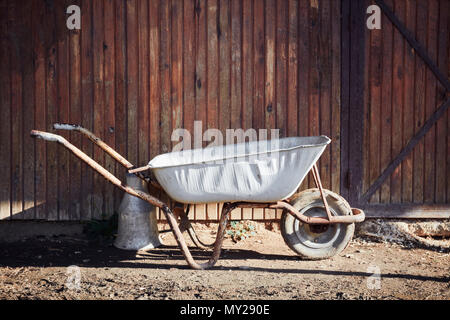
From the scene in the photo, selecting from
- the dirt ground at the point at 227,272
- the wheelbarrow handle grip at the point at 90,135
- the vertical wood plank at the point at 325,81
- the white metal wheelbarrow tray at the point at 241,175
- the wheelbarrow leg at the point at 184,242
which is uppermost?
the vertical wood plank at the point at 325,81

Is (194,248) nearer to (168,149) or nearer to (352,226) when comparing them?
(168,149)

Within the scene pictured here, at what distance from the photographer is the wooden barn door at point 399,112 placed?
476 centimetres

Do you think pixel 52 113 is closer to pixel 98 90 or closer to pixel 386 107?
pixel 98 90

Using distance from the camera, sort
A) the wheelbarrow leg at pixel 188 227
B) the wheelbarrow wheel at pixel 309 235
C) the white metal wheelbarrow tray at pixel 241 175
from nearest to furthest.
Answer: the white metal wheelbarrow tray at pixel 241 175
the wheelbarrow wheel at pixel 309 235
the wheelbarrow leg at pixel 188 227

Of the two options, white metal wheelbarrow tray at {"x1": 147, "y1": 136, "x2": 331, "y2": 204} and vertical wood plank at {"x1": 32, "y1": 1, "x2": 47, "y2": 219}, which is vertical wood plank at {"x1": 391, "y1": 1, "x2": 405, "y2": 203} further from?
vertical wood plank at {"x1": 32, "y1": 1, "x2": 47, "y2": 219}

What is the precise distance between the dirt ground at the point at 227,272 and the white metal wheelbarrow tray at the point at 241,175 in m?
0.65

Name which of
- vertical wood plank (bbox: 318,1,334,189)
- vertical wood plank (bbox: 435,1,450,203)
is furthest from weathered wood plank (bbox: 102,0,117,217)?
vertical wood plank (bbox: 435,1,450,203)

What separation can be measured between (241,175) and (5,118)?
2731 mm

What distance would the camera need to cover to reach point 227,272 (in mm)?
3793

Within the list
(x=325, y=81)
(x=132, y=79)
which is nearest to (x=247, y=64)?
(x=325, y=81)

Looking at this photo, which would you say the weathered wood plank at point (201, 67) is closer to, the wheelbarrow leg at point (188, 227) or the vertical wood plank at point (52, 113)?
the wheelbarrow leg at point (188, 227)

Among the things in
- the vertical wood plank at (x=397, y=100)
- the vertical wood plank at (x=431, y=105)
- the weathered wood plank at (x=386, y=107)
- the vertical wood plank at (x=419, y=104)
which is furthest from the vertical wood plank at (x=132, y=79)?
the vertical wood plank at (x=431, y=105)

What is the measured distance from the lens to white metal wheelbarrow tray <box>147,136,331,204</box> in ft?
12.0
